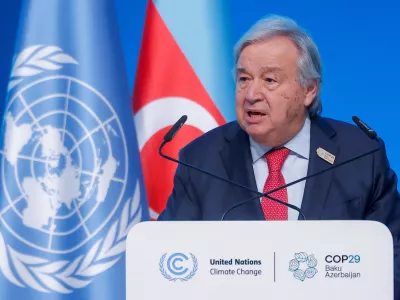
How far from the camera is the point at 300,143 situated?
2.19m

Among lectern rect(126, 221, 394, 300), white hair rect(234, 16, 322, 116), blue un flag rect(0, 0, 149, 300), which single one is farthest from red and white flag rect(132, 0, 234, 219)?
lectern rect(126, 221, 394, 300)

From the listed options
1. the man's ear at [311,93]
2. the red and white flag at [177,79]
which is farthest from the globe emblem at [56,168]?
the man's ear at [311,93]

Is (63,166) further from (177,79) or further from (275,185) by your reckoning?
(275,185)

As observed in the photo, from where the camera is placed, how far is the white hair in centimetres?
212

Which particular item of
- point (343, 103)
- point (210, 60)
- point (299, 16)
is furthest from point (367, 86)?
point (210, 60)

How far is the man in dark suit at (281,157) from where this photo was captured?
2.02 meters

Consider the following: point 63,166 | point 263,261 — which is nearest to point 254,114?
point 263,261

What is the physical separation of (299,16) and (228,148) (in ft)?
3.52

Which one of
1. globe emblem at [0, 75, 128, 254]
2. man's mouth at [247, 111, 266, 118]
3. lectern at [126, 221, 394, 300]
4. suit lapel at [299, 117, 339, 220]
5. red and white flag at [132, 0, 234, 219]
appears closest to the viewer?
lectern at [126, 221, 394, 300]

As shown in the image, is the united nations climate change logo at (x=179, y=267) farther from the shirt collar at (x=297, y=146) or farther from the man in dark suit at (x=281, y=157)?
the shirt collar at (x=297, y=146)

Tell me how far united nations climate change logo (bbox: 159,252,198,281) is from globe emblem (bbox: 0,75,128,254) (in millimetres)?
1256

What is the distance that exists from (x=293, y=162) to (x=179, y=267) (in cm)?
79

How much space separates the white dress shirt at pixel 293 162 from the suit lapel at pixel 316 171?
0.10 feet

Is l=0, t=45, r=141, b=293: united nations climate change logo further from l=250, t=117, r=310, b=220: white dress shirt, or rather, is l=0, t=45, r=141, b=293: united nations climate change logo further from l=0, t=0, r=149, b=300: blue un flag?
l=250, t=117, r=310, b=220: white dress shirt
